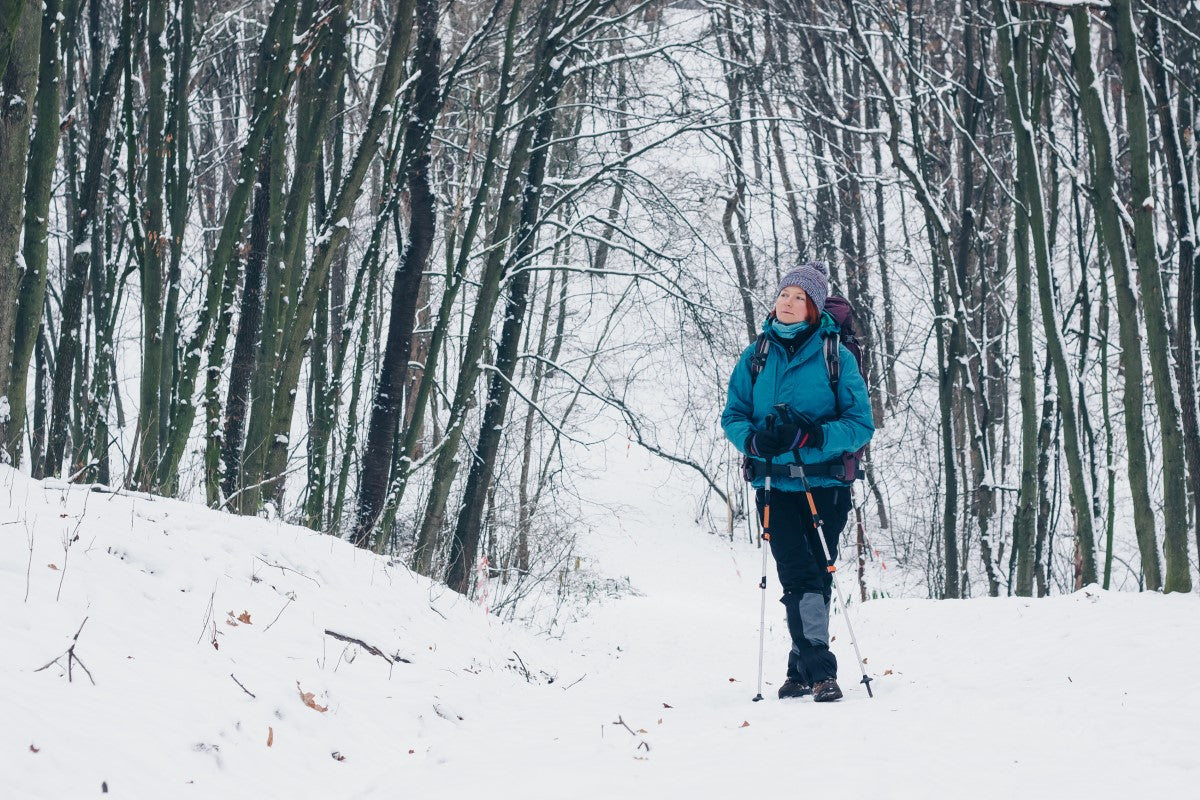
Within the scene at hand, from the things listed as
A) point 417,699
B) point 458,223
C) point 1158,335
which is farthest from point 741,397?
point 458,223

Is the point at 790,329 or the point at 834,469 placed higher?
the point at 790,329

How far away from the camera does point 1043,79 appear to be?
344 inches

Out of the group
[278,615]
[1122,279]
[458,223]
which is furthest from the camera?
[458,223]

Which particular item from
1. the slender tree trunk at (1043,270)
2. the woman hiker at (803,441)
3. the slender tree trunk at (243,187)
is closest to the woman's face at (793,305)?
the woman hiker at (803,441)

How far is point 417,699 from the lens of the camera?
4.04m

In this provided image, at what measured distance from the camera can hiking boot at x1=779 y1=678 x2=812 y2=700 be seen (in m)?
4.63

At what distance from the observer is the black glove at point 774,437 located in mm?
4660

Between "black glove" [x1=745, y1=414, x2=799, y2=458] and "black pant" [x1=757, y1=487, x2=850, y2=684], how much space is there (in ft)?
0.75

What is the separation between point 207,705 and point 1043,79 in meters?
8.55

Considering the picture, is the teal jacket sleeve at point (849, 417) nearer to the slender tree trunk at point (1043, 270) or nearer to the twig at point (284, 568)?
the twig at point (284, 568)

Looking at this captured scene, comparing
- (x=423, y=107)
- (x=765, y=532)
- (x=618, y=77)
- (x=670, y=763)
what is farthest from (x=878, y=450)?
(x=670, y=763)

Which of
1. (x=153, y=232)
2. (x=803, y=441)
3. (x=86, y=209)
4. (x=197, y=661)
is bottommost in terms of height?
(x=197, y=661)

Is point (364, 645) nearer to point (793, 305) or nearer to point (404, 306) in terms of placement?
point (793, 305)

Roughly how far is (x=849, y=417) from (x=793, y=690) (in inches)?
51.7
